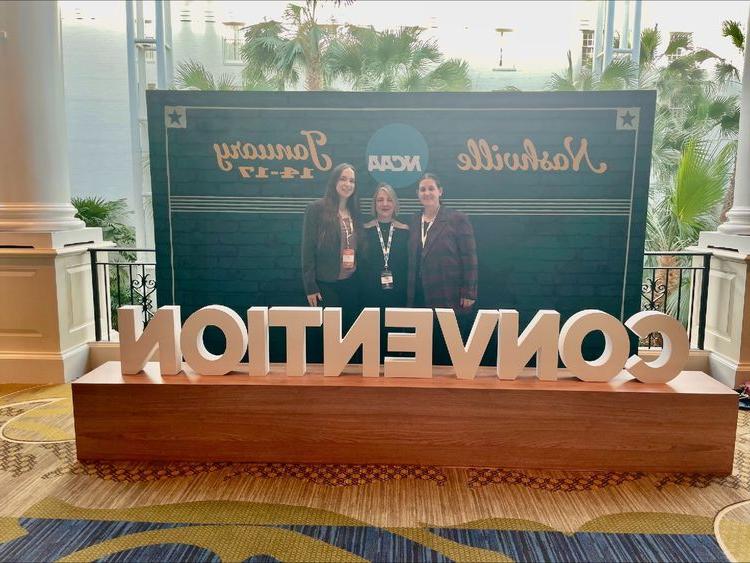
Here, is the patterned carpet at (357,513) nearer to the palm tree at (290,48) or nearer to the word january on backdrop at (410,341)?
the word january on backdrop at (410,341)

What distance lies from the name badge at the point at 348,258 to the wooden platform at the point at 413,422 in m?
0.99

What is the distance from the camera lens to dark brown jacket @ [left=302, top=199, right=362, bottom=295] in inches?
128

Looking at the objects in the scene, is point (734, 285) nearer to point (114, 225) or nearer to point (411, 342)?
point (411, 342)

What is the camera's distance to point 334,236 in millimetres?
3254

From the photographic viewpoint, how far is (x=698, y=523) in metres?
1.99

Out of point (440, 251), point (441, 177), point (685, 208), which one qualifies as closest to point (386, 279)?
point (440, 251)

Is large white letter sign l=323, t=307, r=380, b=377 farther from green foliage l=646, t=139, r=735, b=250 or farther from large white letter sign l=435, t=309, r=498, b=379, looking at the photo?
green foliage l=646, t=139, r=735, b=250

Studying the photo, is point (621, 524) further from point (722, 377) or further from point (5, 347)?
point (5, 347)

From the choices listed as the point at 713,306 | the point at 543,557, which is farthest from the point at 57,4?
the point at 713,306

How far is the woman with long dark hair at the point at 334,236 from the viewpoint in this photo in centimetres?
324

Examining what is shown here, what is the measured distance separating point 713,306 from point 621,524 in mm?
2508

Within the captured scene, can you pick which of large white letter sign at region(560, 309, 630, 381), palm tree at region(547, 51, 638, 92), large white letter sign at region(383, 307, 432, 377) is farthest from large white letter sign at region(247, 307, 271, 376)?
palm tree at region(547, 51, 638, 92)

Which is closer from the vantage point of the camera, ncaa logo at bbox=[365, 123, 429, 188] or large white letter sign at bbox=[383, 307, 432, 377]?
large white letter sign at bbox=[383, 307, 432, 377]

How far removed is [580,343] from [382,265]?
4.22 feet
